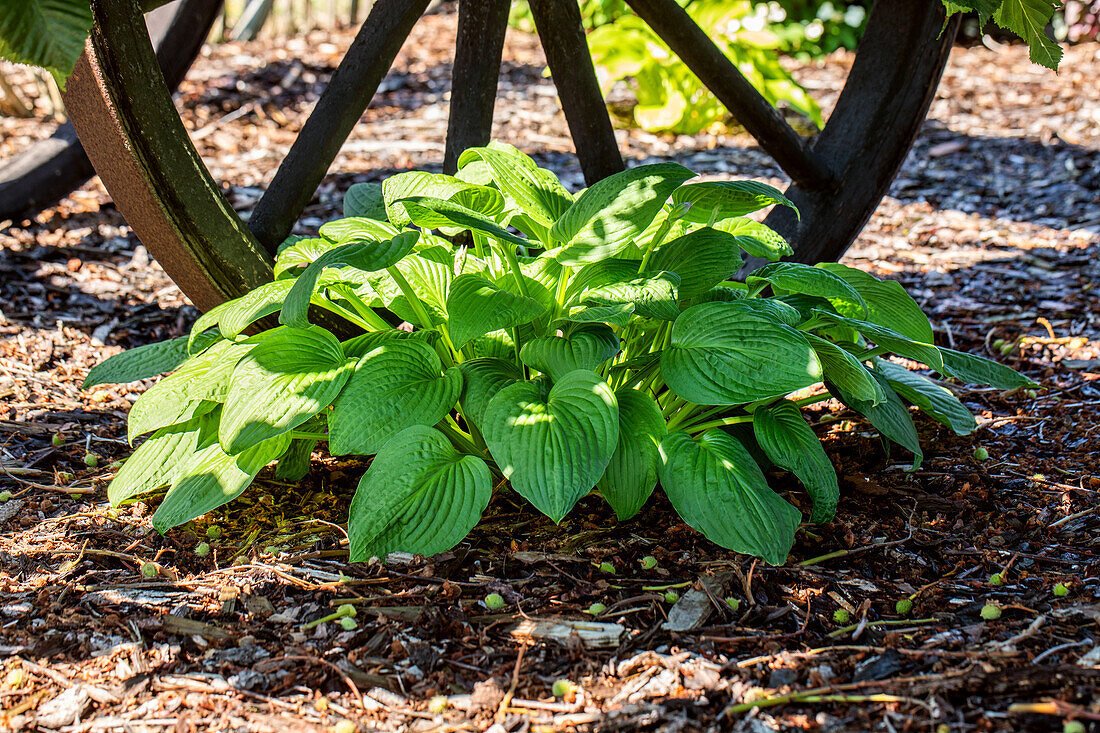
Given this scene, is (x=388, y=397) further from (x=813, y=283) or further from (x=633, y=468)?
(x=813, y=283)

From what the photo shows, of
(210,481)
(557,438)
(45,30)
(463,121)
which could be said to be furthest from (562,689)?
(463,121)

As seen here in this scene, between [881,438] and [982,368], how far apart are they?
25cm

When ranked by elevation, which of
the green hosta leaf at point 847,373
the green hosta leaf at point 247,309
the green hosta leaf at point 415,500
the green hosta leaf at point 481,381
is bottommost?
the green hosta leaf at point 415,500

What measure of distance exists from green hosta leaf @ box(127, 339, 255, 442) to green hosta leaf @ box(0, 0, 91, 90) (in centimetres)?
73

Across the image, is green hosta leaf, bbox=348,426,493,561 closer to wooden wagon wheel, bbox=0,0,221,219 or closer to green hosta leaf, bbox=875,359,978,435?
green hosta leaf, bbox=875,359,978,435

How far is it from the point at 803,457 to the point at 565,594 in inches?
18.5

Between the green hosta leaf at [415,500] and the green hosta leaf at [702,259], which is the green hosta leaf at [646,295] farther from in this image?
the green hosta leaf at [415,500]

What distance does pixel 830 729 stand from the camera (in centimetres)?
111

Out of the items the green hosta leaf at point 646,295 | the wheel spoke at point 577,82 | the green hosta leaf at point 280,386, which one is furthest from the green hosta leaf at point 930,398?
the green hosta leaf at point 280,386

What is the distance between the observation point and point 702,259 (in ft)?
5.42

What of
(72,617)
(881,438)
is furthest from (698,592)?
(72,617)

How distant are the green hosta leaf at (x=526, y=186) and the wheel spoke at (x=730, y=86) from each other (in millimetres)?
555

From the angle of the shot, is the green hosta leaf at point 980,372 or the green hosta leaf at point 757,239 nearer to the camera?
the green hosta leaf at point 757,239

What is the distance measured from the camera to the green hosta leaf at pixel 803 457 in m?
1.53
